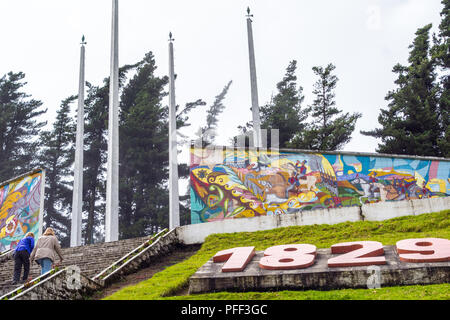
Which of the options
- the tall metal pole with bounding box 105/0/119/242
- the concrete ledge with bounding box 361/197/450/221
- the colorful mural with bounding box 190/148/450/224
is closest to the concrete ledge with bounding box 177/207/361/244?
the concrete ledge with bounding box 361/197/450/221

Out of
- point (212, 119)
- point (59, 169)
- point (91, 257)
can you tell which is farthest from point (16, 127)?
point (91, 257)

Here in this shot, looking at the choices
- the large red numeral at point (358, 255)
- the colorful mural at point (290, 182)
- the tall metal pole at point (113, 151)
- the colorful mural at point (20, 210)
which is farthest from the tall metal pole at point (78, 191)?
the large red numeral at point (358, 255)

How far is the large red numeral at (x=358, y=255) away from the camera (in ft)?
26.7

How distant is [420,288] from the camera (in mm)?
7195

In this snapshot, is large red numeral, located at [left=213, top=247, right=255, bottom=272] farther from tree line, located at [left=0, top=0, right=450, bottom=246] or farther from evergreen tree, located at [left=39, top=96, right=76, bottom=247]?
evergreen tree, located at [left=39, top=96, right=76, bottom=247]

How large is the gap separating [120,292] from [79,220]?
11.7m

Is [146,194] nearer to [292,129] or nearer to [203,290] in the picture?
[292,129]

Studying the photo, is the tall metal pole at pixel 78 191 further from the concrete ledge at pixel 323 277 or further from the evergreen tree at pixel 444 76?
the evergreen tree at pixel 444 76

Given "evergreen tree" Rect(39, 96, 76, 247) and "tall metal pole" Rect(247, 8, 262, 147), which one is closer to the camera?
"tall metal pole" Rect(247, 8, 262, 147)

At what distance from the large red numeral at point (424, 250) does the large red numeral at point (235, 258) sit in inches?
110

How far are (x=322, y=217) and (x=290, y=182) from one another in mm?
→ 3699

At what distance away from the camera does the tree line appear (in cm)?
2820

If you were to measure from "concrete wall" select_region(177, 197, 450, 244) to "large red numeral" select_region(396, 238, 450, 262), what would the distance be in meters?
4.25
